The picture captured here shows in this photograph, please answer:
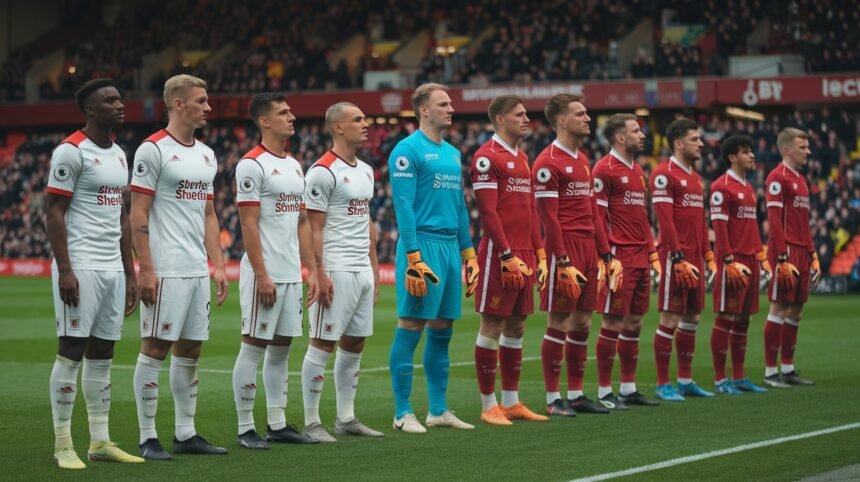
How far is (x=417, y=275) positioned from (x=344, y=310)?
574 millimetres

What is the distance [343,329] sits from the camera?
9.34m

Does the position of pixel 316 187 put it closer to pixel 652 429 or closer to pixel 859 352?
pixel 652 429

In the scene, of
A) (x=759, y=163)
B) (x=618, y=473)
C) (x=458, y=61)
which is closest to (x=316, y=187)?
(x=618, y=473)

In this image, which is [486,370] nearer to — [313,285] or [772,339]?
[313,285]

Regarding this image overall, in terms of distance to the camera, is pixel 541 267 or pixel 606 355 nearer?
pixel 541 267

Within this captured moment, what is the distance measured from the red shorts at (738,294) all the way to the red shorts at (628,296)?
1.28m

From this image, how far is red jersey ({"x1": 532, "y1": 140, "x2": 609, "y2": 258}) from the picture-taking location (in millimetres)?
10688

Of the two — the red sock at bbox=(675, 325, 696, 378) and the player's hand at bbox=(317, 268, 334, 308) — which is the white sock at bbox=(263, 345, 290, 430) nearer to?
the player's hand at bbox=(317, 268, 334, 308)

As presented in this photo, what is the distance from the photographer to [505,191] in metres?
10.3

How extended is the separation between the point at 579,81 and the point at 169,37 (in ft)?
62.6

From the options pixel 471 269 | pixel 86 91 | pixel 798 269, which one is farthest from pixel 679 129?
pixel 86 91

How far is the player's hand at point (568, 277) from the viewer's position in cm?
1050

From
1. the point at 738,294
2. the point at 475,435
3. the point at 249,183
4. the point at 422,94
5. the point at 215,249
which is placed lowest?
the point at 475,435

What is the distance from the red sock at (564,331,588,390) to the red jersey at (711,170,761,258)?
2270 millimetres
